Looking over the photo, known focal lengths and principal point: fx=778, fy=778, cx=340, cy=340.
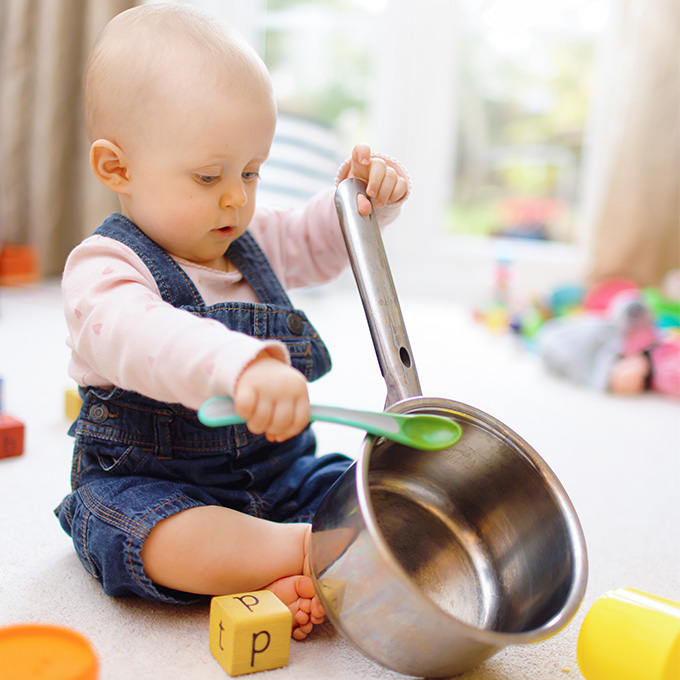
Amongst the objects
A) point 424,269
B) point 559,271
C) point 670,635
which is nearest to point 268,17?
point 424,269

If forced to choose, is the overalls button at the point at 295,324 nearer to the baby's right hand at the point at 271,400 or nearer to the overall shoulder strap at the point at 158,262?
the overall shoulder strap at the point at 158,262

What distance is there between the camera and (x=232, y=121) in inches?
25.7

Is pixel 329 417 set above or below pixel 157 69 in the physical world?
below

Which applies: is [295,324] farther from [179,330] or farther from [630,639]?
[630,639]

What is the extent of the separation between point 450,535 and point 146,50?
1.58 feet

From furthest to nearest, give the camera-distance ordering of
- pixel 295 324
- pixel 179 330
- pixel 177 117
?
1. pixel 295 324
2. pixel 177 117
3. pixel 179 330

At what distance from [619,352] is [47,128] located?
1492mm

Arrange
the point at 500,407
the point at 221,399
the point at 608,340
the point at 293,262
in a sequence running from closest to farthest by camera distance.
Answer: the point at 221,399
the point at 293,262
the point at 500,407
the point at 608,340

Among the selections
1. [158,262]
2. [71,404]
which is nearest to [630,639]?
[158,262]

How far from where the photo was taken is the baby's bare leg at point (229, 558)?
1.96 feet

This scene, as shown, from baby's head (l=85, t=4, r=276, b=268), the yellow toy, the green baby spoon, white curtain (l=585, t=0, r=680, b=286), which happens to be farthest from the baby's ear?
white curtain (l=585, t=0, r=680, b=286)

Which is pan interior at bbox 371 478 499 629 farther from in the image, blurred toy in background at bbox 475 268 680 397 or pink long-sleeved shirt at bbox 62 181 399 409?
blurred toy in background at bbox 475 268 680 397

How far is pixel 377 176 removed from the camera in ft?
2.42

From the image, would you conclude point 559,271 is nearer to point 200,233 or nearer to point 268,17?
point 268,17
